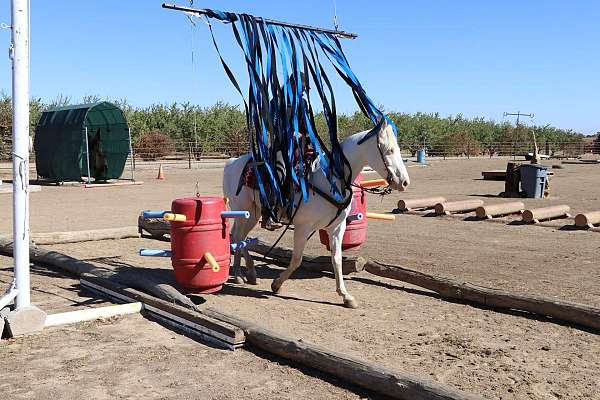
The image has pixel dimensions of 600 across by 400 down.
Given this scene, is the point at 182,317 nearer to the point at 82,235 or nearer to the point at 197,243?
the point at 197,243

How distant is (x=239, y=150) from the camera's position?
4281 centimetres

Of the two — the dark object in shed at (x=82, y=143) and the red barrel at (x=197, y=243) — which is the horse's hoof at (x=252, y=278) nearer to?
the red barrel at (x=197, y=243)

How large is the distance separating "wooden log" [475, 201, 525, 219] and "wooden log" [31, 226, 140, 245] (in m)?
6.89

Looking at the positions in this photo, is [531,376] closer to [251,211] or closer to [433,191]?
[251,211]

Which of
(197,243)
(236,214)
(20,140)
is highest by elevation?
(20,140)

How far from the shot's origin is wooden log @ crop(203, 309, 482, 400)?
3.60 meters

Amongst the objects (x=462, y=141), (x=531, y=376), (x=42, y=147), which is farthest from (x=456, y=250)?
(x=462, y=141)

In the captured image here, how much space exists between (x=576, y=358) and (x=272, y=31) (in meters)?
4.08

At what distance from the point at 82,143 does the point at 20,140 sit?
1929cm

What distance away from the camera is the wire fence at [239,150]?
3972 centimetres

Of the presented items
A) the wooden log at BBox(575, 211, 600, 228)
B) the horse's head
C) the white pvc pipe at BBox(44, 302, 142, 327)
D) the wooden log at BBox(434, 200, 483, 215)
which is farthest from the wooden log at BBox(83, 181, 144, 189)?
the horse's head

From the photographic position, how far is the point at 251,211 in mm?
6965

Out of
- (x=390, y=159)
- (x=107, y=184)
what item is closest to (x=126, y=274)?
(x=390, y=159)

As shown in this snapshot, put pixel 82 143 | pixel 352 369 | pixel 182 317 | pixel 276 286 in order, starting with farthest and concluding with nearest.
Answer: pixel 82 143 < pixel 276 286 < pixel 182 317 < pixel 352 369
